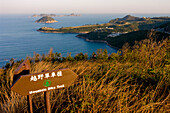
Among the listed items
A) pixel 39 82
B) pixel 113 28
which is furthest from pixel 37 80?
pixel 113 28

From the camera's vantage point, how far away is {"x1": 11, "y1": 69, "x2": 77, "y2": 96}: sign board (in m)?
1.54

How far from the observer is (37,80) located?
1.58m

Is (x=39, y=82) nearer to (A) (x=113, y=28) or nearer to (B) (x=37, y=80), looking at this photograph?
(B) (x=37, y=80)

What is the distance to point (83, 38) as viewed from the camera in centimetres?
6462

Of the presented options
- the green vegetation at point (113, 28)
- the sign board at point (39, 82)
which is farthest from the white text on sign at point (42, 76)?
the green vegetation at point (113, 28)

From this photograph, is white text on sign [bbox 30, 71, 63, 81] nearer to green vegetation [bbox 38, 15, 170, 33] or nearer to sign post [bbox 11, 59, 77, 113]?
sign post [bbox 11, 59, 77, 113]

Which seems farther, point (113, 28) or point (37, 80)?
point (113, 28)

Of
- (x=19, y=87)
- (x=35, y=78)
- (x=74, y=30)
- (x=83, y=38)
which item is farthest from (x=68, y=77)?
(x=74, y=30)

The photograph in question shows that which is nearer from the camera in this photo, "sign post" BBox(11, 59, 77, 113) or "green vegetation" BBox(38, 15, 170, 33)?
"sign post" BBox(11, 59, 77, 113)

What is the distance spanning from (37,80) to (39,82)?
35 mm

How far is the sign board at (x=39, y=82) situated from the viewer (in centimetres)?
154

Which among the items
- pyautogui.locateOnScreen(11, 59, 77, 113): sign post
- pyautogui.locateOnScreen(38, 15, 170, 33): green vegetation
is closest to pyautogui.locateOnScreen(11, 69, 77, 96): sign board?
pyautogui.locateOnScreen(11, 59, 77, 113): sign post

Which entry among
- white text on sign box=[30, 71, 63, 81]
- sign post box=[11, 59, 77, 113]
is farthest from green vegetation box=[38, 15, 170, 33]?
white text on sign box=[30, 71, 63, 81]

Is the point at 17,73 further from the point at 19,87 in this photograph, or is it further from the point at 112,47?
the point at 112,47
